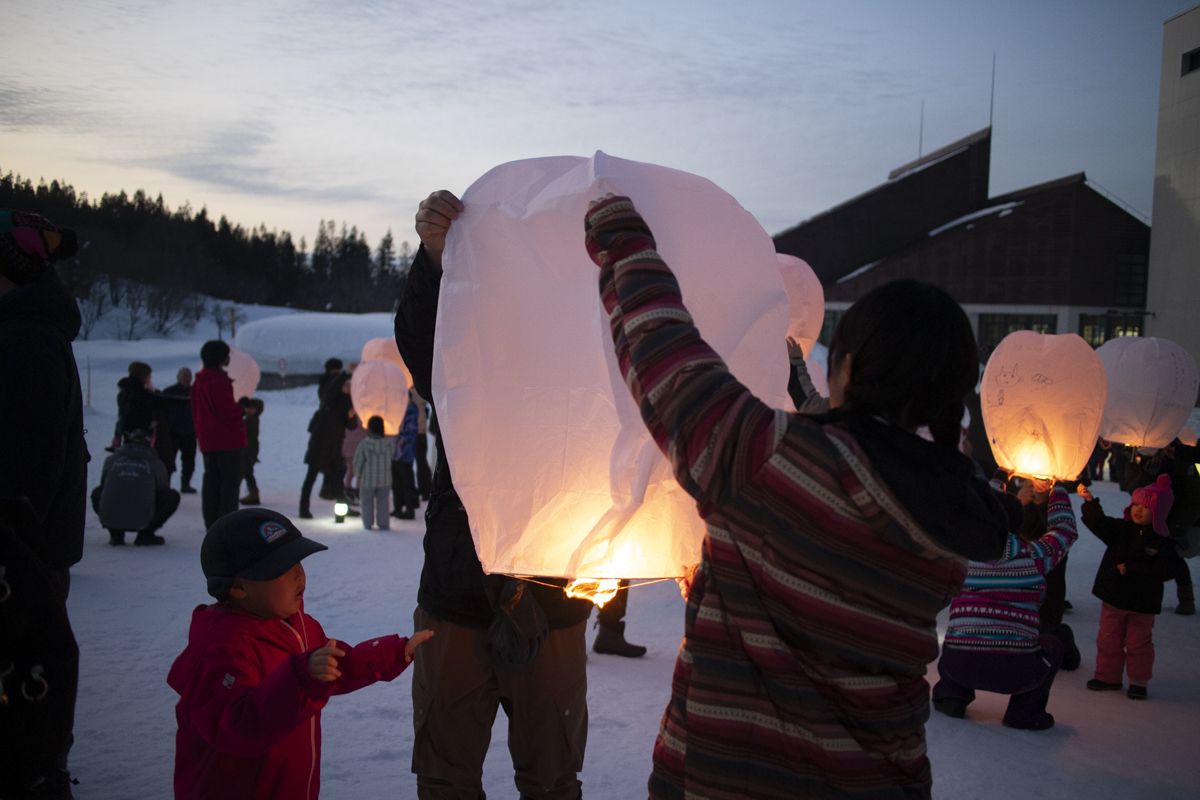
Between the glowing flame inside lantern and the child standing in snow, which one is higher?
the glowing flame inside lantern

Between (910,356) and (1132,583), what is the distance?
4.71m

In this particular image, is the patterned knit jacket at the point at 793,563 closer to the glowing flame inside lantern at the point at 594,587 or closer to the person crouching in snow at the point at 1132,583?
the glowing flame inside lantern at the point at 594,587

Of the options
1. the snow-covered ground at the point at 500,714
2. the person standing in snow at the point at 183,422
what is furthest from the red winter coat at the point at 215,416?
the person standing in snow at the point at 183,422

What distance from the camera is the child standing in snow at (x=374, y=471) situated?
9.25m

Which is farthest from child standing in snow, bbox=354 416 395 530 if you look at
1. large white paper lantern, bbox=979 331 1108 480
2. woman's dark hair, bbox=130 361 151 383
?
large white paper lantern, bbox=979 331 1108 480

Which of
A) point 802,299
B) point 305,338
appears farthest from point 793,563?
point 305,338

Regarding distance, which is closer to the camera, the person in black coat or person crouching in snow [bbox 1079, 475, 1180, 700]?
person crouching in snow [bbox 1079, 475, 1180, 700]

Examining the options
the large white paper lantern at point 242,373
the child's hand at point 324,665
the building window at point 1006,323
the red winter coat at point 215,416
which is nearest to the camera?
the child's hand at point 324,665

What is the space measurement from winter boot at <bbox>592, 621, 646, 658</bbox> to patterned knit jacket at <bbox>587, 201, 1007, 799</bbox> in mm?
4180

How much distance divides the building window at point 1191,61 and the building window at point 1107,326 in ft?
24.6

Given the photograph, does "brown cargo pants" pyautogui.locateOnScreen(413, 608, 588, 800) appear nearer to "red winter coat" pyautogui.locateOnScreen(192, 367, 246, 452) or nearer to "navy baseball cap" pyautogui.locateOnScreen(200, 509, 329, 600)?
"navy baseball cap" pyautogui.locateOnScreen(200, 509, 329, 600)

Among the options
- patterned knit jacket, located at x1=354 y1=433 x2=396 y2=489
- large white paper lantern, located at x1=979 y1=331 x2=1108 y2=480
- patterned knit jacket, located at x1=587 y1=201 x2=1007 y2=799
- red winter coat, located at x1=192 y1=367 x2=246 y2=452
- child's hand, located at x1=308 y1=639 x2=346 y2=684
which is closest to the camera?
patterned knit jacket, located at x1=587 y1=201 x2=1007 y2=799

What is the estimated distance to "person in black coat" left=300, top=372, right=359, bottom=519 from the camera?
9992 mm

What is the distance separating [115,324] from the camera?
72.9ft
